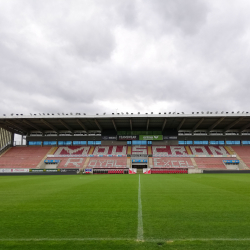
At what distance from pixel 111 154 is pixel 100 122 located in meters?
8.73

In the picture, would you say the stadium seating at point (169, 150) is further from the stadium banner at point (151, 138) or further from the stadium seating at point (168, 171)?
the stadium seating at point (168, 171)

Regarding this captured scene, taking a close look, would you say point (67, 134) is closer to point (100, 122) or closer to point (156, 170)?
point (100, 122)

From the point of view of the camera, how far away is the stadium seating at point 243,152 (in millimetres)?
42503

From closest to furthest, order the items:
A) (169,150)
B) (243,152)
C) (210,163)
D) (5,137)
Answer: (210,163), (243,152), (169,150), (5,137)

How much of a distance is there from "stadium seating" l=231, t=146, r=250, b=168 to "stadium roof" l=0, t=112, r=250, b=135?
15.3 feet

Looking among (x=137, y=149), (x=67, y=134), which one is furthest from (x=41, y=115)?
(x=137, y=149)

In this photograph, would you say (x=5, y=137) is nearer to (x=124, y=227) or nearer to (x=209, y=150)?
(x=209, y=150)

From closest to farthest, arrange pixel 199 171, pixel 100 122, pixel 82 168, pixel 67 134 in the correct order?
1. pixel 199 171
2. pixel 82 168
3. pixel 100 122
4. pixel 67 134

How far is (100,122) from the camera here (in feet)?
148

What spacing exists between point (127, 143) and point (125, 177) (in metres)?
26.2

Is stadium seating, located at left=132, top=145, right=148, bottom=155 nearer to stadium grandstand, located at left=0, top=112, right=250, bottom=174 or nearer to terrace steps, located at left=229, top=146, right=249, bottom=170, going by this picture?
stadium grandstand, located at left=0, top=112, right=250, bottom=174

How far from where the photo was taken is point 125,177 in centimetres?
2545

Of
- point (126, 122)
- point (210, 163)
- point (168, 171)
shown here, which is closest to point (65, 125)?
point (126, 122)

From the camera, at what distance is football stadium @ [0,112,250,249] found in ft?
12.7
